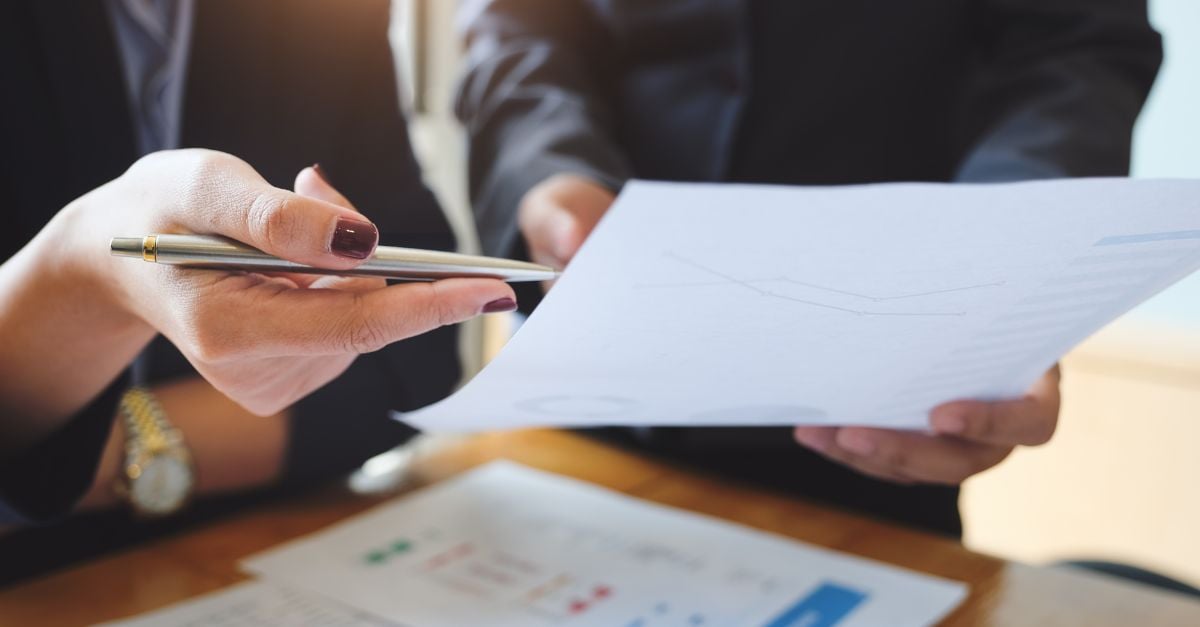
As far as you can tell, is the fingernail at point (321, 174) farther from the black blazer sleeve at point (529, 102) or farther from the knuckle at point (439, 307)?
the black blazer sleeve at point (529, 102)

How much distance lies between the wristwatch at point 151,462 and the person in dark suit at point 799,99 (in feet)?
0.73

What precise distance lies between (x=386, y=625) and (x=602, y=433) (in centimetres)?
29

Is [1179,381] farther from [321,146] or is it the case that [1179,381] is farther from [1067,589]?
[321,146]

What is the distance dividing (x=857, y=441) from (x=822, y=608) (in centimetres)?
8

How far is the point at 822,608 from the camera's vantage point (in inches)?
16.5

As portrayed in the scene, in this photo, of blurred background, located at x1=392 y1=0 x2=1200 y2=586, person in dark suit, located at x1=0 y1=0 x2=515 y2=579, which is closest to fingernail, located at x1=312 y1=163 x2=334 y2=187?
person in dark suit, located at x1=0 y1=0 x2=515 y2=579

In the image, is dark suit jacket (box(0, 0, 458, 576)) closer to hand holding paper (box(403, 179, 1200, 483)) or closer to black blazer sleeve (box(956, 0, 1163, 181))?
hand holding paper (box(403, 179, 1200, 483))

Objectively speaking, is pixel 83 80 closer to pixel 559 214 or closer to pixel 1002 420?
pixel 559 214

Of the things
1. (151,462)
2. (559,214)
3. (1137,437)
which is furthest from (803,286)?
(1137,437)

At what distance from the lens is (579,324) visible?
30cm

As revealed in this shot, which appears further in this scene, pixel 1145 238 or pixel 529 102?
pixel 529 102

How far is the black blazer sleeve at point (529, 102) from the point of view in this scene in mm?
612

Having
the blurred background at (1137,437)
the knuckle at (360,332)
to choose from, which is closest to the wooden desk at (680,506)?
the knuckle at (360,332)

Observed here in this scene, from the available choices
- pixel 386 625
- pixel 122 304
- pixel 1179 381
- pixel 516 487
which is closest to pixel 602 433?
pixel 516 487
